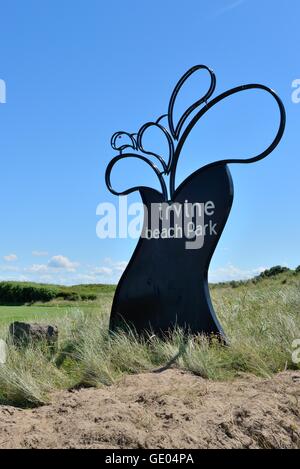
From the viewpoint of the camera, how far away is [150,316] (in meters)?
6.82

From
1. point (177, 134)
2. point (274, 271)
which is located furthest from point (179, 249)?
point (274, 271)

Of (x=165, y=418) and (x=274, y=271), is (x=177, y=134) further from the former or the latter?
(x=274, y=271)

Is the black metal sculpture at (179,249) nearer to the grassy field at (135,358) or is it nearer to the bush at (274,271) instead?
the grassy field at (135,358)

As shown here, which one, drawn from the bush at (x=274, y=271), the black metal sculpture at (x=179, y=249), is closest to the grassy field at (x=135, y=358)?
the black metal sculpture at (x=179, y=249)

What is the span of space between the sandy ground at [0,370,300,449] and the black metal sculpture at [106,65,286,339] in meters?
1.94

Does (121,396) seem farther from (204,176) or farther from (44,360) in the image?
(204,176)

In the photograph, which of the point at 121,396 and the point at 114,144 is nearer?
the point at 121,396

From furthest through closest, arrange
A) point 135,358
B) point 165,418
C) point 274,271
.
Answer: point 274,271 → point 135,358 → point 165,418

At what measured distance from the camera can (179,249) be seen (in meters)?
6.66

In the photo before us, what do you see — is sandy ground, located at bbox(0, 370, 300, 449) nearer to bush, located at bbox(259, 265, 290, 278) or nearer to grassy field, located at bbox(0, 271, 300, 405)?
grassy field, located at bbox(0, 271, 300, 405)

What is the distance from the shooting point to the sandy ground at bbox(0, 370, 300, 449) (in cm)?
339

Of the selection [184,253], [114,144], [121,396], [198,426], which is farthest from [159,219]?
[198,426]

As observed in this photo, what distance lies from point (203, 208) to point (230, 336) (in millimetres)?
1524

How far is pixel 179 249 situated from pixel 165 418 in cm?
320
